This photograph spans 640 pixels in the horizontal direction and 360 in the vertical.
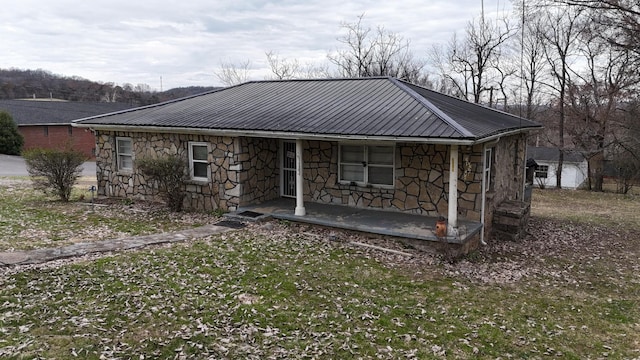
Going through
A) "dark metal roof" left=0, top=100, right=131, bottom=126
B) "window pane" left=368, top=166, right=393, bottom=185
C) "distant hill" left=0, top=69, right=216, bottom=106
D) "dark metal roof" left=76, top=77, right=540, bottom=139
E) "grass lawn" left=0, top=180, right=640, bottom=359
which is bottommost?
"grass lawn" left=0, top=180, right=640, bottom=359

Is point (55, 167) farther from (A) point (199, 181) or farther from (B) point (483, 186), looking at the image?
(B) point (483, 186)

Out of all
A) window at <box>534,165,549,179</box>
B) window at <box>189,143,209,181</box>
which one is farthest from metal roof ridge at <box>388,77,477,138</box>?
window at <box>534,165,549,179</box>

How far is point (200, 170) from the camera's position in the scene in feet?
41.0

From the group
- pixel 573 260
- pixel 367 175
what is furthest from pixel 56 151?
pixel 573 260

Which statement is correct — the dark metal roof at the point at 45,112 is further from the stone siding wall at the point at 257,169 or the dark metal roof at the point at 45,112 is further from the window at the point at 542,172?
the window at the point at 542,172

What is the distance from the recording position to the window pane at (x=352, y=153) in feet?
38.4

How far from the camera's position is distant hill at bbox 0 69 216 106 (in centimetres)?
6856

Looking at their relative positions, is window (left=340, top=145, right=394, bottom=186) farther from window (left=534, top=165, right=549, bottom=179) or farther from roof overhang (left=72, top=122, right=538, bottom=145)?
window (left=534, top=165, right=549, bottom=179)

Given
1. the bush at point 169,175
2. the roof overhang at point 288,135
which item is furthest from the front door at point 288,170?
the bush at point 169,175

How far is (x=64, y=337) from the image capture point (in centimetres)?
504

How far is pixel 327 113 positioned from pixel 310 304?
238 inches

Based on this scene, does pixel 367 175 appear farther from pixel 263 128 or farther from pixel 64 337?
pixel 64 337

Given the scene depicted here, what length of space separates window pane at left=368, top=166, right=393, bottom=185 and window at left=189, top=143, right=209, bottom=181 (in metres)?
4.45

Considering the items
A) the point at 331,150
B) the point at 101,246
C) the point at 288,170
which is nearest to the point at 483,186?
the point at 331,150
